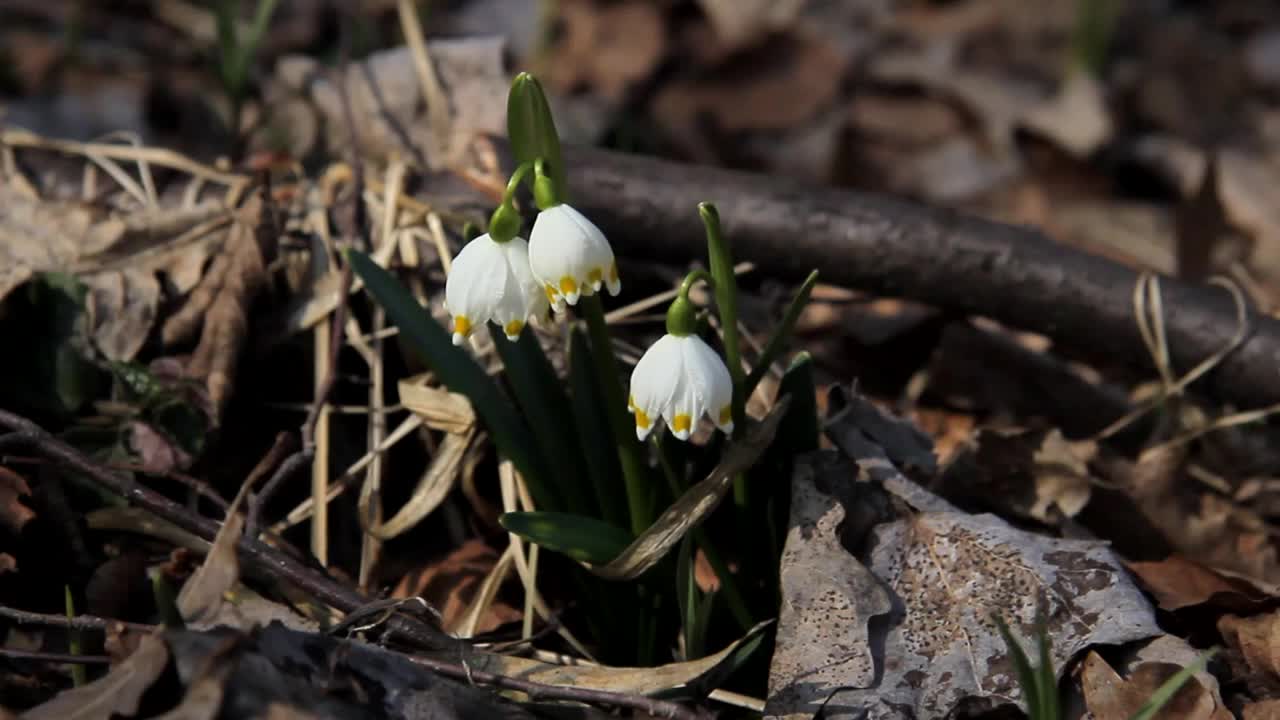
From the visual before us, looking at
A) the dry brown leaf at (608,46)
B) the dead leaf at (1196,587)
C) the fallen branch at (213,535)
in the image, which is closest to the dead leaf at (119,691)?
the fallen branch at (213,535)

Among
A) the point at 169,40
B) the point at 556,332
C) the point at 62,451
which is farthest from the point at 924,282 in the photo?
the point at 169,40

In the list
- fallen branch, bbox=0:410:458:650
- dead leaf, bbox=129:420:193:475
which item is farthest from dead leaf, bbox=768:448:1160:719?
dead leaf, bbox=129:420:193:475

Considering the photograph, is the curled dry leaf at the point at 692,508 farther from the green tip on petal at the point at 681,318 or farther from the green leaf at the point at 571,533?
the green tip on petal at the point at 681,318

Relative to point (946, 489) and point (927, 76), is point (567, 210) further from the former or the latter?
point (927, 76)

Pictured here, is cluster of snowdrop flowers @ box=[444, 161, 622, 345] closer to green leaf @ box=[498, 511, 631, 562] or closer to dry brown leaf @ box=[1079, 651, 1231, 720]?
green leaf @ box=[498, 511, 631, 562]

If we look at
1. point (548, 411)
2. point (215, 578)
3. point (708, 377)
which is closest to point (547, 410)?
point (548, 411)
